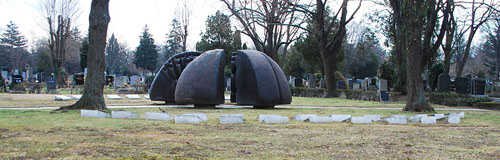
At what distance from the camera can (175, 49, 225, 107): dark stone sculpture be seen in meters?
15.8

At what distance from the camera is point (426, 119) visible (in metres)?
10.8

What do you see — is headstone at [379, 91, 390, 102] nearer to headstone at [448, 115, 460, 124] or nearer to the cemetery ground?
headstone at [448, 115, 460, 124]

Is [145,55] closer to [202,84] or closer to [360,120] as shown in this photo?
[202,84]

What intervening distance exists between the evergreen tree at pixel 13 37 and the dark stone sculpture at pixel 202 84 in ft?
253

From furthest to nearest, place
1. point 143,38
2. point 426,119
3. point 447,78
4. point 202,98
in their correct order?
point 143,38
point 447,78
point 202,98
point 426,119

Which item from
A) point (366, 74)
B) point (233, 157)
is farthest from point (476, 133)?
point (366, 74)

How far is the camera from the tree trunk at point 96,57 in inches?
531

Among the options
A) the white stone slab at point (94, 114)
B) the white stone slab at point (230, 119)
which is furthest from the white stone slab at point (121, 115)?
the white stone slab at point (230, 119)

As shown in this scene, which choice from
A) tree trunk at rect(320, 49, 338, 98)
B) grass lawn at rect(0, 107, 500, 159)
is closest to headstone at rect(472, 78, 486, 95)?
tree trunk at rect(320, 49, 338, 98)

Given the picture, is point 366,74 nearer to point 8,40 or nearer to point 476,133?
point 476,133

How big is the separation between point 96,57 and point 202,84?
382cm

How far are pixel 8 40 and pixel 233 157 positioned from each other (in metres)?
87.6

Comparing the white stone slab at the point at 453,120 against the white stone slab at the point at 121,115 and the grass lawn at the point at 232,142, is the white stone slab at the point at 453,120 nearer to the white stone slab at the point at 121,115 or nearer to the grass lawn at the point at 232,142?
the grass lawn at the point at 232,142

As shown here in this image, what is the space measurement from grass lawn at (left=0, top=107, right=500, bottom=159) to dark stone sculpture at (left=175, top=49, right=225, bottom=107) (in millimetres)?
6504
